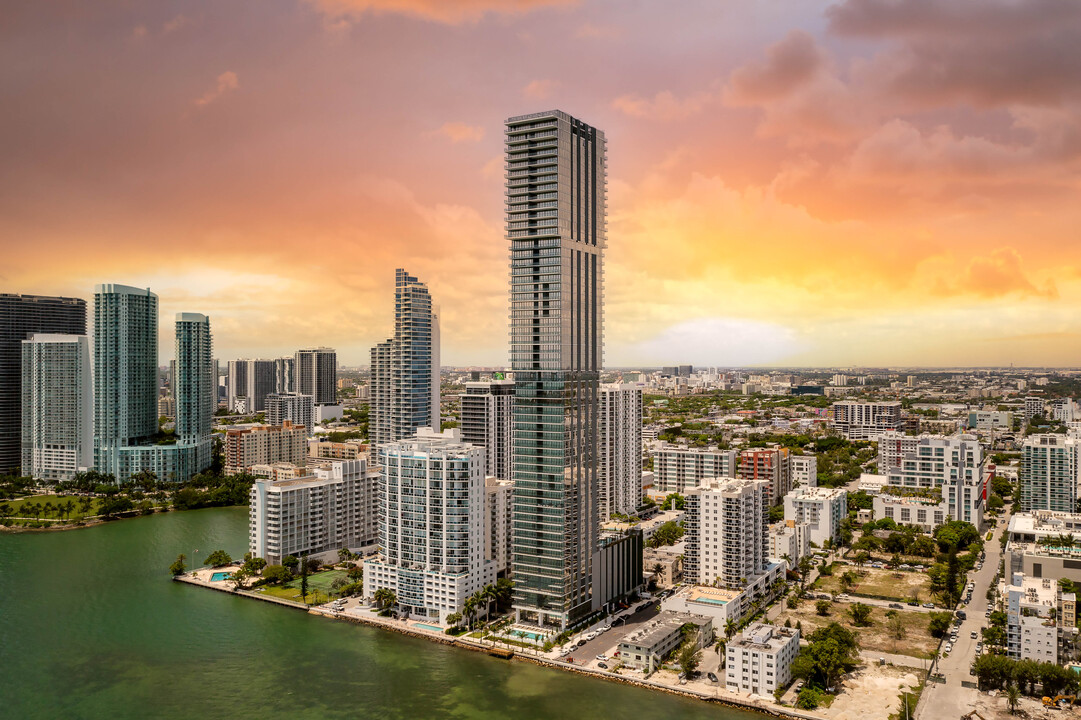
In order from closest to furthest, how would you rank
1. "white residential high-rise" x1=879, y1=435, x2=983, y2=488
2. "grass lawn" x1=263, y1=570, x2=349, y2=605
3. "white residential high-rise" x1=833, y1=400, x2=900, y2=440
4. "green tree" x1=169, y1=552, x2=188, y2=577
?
"grass lawn" x1=263, y1=570, x2=349, y2=605 < "green tree" x1=169, y1=552, x2=188, y2=577 < "white residential high-rise" x1=879, y1=435, x2=983, y2=488 < "white residential high-rise" x1=833, y1=400, x2=900, y2=440

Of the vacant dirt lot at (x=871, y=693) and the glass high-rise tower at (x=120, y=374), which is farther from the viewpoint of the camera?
the glass high-rise tower at (x=120, y=374)

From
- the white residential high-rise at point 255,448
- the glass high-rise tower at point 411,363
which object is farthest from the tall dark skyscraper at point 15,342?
the glass high-rise tower at point 411,363

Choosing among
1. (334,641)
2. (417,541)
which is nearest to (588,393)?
(417,541)

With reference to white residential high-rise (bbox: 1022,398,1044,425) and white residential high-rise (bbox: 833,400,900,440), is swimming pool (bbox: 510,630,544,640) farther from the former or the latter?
white residential high-rise (bbox: 1022,398,1044,425)

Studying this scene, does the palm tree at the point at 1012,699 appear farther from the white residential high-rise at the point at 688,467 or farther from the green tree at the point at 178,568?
the green tree at the point at 178,568

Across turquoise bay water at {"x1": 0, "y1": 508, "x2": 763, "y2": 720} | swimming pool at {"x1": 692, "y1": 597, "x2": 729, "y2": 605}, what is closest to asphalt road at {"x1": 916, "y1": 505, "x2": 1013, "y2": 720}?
turquoise bay water at {"x1": 0, "y1": 508, "x2": 763, "y2": 720}

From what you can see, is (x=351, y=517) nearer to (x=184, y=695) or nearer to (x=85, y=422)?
(x=184, y=695)
